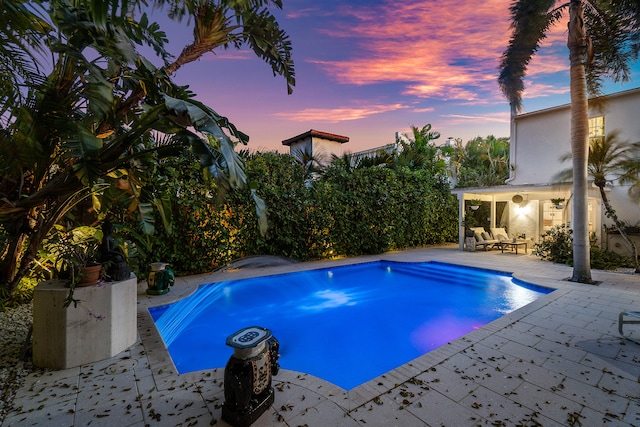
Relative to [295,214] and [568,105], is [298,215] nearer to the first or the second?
[295,214]

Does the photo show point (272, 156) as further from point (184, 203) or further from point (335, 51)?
point (335, 51)

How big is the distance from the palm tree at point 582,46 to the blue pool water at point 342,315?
2338 millimetres

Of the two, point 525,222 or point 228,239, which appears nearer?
point 228,239

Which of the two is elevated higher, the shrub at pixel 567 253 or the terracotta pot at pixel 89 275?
the terracotta pot at pixel 89 275

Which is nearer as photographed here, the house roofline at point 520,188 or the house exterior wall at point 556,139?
the house roofline at point 520,188

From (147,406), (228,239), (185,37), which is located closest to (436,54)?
(185,37)

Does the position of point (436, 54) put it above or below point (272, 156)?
above

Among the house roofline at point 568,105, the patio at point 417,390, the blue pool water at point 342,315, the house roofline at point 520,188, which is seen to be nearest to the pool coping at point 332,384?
the patio at point 417,390

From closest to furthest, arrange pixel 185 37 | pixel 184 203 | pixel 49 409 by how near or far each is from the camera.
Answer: pixel 49 409 → pixel 185 37 → pixel 184 203

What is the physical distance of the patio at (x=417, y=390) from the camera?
252 centimetres

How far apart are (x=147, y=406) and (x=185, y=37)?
687 cm

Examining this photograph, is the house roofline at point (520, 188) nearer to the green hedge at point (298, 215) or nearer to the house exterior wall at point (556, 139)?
the green hedge at point (298, 215)

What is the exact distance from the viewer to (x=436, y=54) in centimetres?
1103

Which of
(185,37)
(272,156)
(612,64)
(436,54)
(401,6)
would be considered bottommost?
(272,156)
